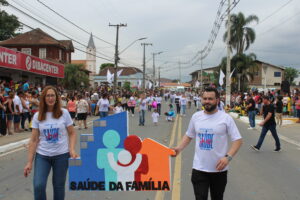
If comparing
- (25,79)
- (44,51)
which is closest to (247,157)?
(25,79)

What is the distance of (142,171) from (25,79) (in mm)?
26771

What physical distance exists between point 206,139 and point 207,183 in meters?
0.50

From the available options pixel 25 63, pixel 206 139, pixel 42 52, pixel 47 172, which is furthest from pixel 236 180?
pixel 42 52

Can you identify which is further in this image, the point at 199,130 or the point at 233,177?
the point at 233,177

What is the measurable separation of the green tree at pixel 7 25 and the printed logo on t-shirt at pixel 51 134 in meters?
49.1

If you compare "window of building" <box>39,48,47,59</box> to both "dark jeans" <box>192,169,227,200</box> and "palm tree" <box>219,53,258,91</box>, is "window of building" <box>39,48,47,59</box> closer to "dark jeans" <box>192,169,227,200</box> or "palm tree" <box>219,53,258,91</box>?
"palm tree" <box>219,53,258,91</box>

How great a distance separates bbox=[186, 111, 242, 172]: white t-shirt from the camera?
378 centimetres

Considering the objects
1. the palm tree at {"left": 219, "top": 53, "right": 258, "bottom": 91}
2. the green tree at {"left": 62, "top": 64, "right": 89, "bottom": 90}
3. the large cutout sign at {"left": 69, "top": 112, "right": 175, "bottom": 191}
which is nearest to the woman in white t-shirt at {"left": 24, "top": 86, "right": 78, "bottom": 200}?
the large cutout sign at {"left": 69, "top": 112, "right": 175, "bottom": 191}

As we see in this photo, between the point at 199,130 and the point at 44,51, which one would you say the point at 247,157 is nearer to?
the point at 199,130

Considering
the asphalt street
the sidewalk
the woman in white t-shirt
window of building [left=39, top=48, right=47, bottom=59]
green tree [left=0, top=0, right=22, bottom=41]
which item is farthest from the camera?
window of building [left=39, top=48, right=47, bottom=59]

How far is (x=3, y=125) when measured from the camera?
12820 millimetres

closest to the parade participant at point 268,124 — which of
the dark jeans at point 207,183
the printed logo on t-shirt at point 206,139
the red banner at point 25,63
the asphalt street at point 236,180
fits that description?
the asphalt street at point 236,180

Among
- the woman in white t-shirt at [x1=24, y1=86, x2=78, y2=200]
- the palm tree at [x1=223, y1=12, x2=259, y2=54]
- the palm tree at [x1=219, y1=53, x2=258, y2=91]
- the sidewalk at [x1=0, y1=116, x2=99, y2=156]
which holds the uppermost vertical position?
the palm tree at [x1=223, y1=12, x2=259, y2=54]

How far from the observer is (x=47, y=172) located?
4.02 meters
